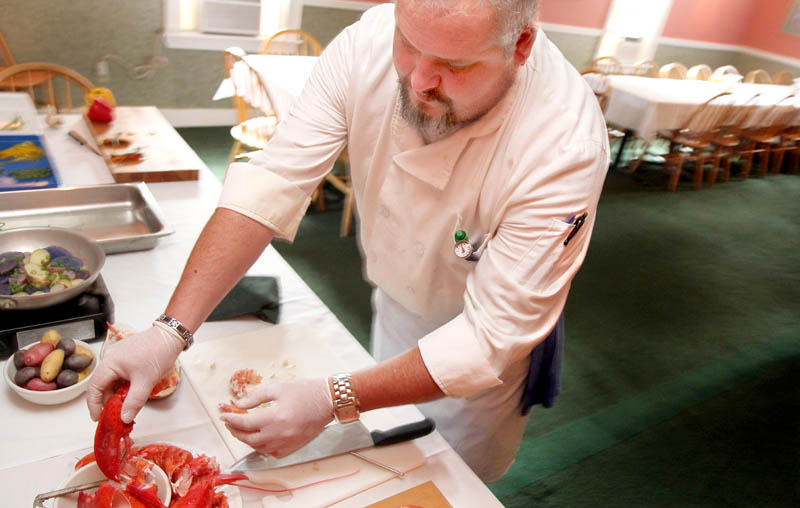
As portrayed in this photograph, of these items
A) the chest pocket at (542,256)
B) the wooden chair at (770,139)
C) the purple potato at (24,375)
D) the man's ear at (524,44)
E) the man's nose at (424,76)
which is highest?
the man's ear at (524,44)

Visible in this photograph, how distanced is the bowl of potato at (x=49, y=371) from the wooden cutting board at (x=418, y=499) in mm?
537

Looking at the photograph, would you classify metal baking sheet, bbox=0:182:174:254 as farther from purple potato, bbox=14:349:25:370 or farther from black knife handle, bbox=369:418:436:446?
black knife handle, bbox=369:418:436:446

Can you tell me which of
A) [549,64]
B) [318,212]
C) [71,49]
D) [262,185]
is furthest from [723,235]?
[71,49]

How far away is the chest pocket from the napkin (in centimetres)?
57

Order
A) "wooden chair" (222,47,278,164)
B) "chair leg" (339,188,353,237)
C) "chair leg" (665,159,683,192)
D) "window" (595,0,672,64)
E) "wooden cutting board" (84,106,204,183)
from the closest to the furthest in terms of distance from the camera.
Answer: "wooden cutting board" (84,106,204,183) < "wooden chair" (222,47,278,164) < "chair leg" (339,188,353,237) < "chair leg" (665,159,683,192) < "window" (595,0,672,64)

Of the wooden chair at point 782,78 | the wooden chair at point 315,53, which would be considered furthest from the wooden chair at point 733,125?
the wooden chair at point 315,53

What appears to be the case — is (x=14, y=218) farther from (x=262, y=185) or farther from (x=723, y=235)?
(x=723, y=235)

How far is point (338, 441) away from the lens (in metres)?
0.91

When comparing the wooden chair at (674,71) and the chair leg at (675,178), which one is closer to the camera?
the chair leg at (675,178)

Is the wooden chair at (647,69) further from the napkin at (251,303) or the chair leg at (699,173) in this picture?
the napkin at (251,303)

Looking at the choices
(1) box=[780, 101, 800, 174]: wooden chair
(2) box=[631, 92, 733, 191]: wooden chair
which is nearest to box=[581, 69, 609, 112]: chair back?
(2) box=[631, 92, 733, 191]: wooden chair

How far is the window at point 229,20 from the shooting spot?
4.16m

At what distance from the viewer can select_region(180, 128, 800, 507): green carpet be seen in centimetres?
204

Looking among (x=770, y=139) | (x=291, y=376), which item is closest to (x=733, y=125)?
(x=770, y=139)
